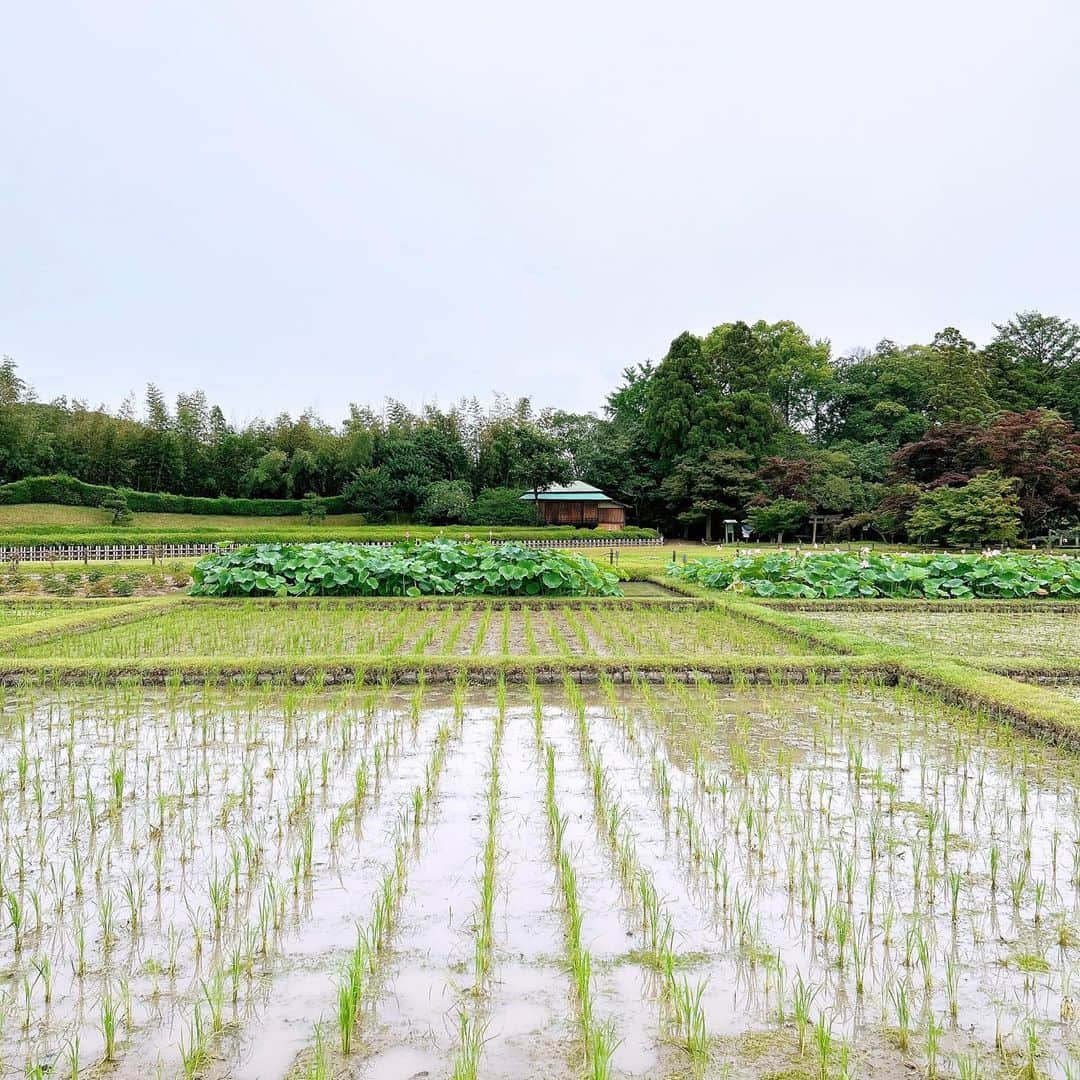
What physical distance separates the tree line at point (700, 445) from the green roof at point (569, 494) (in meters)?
0.65

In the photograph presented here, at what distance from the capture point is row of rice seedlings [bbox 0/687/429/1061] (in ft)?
8.09

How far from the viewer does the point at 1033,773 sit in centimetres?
441

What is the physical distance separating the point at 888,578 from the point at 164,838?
12.4 m

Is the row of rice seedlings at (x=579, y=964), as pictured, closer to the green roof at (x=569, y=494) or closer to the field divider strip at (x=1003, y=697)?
the field divider strip at (x=1003, y=697)

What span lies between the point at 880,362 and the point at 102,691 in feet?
131

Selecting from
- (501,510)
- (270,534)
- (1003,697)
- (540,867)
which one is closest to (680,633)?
(1003,697)

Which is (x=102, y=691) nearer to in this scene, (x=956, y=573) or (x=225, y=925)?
(x=225, y=925)

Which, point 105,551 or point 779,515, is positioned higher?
point 779,515

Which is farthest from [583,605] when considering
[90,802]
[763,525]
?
[763,525]

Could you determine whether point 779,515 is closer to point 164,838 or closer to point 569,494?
Result: point 569,494

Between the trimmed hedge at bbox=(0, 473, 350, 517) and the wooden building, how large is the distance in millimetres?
8052

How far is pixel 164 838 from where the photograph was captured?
3.53m

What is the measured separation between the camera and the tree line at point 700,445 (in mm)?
28500

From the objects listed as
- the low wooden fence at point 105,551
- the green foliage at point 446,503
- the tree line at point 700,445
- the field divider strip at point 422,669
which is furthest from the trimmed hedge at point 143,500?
the field divider strip at point 422,669
